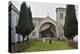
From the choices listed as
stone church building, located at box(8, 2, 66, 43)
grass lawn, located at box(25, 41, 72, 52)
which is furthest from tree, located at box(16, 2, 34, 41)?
grass lawn, located at box(25, 41, 72, 52)

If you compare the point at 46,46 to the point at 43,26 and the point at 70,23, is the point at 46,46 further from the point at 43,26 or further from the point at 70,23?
the point at 70,23

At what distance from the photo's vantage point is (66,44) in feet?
7.98

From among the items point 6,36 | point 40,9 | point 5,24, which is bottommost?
point 6,36

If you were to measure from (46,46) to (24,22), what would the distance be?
50 cm

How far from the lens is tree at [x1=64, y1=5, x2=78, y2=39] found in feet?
7.98

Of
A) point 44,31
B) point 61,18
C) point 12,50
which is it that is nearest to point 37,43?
point 44,31

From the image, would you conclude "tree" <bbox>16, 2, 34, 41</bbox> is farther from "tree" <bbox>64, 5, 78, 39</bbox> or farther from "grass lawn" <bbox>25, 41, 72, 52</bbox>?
"tree" <bbox>64, 5, 78, 39</bbox>

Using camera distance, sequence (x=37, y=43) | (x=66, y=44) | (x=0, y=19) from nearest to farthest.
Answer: (x=0, y=19)
(x=37, y=43)
(x=66, y=44)

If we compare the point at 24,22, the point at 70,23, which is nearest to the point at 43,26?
the point at 24,22

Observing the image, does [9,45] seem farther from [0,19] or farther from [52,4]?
[52,4]

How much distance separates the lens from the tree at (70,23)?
7.98 ft

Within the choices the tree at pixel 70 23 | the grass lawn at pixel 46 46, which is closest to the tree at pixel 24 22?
the grass lawn at pixel 46 46

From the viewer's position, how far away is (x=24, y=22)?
222 cm

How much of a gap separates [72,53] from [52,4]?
843 mm
